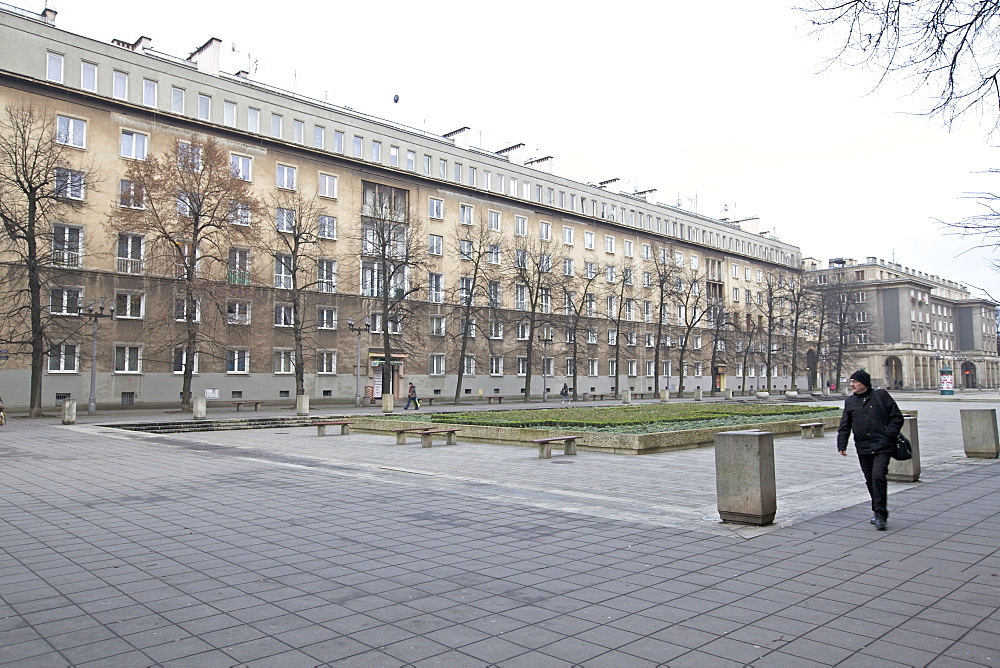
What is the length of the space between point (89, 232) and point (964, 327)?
143428 mm

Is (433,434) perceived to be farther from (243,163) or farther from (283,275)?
(243,163)

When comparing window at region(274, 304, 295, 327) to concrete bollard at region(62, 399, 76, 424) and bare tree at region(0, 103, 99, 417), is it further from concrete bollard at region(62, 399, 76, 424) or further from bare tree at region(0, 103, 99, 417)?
concrete bollard at region(62, 399, 76, 424)

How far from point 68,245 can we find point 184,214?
20.4ft

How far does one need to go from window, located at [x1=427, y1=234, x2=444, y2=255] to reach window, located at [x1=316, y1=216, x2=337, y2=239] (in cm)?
873

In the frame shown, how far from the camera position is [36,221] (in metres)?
34.3

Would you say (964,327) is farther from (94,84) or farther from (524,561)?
(524,561)

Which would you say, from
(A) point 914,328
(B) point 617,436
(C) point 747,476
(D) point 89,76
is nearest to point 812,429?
(B) point 617,436

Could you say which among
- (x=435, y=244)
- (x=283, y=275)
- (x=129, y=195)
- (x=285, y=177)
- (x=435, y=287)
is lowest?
(x=283, y=275)

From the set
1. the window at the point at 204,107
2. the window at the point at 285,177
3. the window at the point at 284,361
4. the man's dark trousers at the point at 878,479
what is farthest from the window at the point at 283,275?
the man's dark trousers at the point at 878,479

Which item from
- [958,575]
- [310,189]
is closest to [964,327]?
[310,189]

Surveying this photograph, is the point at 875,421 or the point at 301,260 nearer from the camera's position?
the point at 875,421

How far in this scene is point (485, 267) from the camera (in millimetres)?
61000

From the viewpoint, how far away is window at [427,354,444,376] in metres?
57.0

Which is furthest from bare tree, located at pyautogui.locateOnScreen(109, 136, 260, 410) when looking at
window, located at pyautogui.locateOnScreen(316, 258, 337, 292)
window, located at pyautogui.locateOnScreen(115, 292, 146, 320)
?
window, located at pyautogui.locateOnScreen(316, 258, 337, 292)
